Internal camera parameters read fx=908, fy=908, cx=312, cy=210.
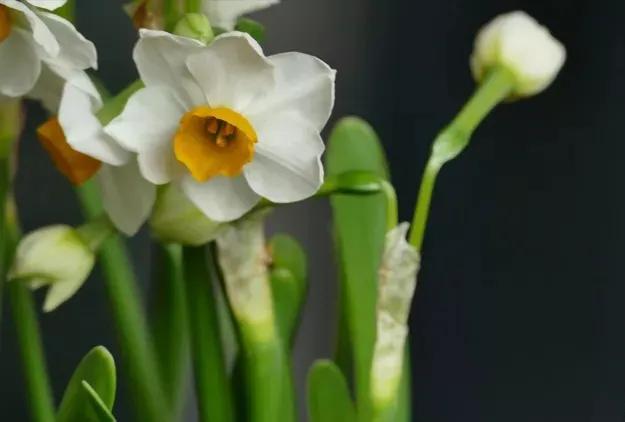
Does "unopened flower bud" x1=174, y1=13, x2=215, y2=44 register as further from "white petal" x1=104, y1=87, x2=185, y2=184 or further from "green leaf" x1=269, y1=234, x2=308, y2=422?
"green leaf" x1=269, y1=234, x2=308, y2=422

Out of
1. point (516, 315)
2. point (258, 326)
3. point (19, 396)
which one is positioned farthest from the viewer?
point (516, 315)

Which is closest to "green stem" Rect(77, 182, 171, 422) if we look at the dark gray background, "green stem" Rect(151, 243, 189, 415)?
"green stem" Rect(151, 243, 189, 415)

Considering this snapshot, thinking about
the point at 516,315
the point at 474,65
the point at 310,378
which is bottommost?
the point at 516,315

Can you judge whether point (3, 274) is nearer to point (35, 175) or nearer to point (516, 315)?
point (35, 175)

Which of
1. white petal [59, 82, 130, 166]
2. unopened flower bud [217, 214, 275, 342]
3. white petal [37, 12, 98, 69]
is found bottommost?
unopened flower bud [217, 214, 275, 342]

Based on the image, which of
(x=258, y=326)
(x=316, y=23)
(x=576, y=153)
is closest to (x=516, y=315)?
(x=576, y=153)

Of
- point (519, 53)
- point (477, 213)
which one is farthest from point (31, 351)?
point (477, 213)
